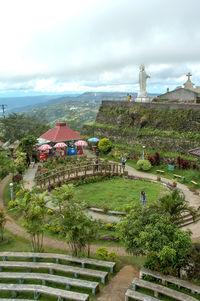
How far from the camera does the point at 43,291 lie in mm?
7539

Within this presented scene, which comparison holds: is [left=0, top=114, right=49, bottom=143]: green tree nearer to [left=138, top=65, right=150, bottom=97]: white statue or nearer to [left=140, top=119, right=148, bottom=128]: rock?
[left=138, top=65, right=150, bottom=97]: white statue

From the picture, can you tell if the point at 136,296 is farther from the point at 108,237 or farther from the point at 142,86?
the point at 142,86

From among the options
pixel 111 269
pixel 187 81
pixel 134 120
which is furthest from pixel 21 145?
pixel 187 81

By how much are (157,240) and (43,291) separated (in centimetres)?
384

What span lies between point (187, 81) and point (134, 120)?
9.98 m

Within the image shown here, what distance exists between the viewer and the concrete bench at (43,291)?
7.31m

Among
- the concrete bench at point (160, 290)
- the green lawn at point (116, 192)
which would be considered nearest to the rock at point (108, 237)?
the green lawn at point (116, 192)

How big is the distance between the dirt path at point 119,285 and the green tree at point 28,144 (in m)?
17.0

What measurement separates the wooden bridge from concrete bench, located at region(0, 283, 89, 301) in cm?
995

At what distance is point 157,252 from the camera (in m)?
7.46

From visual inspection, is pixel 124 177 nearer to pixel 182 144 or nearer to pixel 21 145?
pixel 182 144

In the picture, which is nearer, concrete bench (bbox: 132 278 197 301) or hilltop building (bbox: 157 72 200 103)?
concrete bench (bbox: 132 278 197 301)

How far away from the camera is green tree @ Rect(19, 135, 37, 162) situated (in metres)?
23.6

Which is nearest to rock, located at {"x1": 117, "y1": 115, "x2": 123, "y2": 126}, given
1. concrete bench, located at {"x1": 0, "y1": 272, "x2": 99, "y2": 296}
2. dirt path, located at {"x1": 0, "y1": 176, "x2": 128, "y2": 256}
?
dirt path, located at {"x1": 0, "y1": 176, "x2": 128, "y2": 256}
